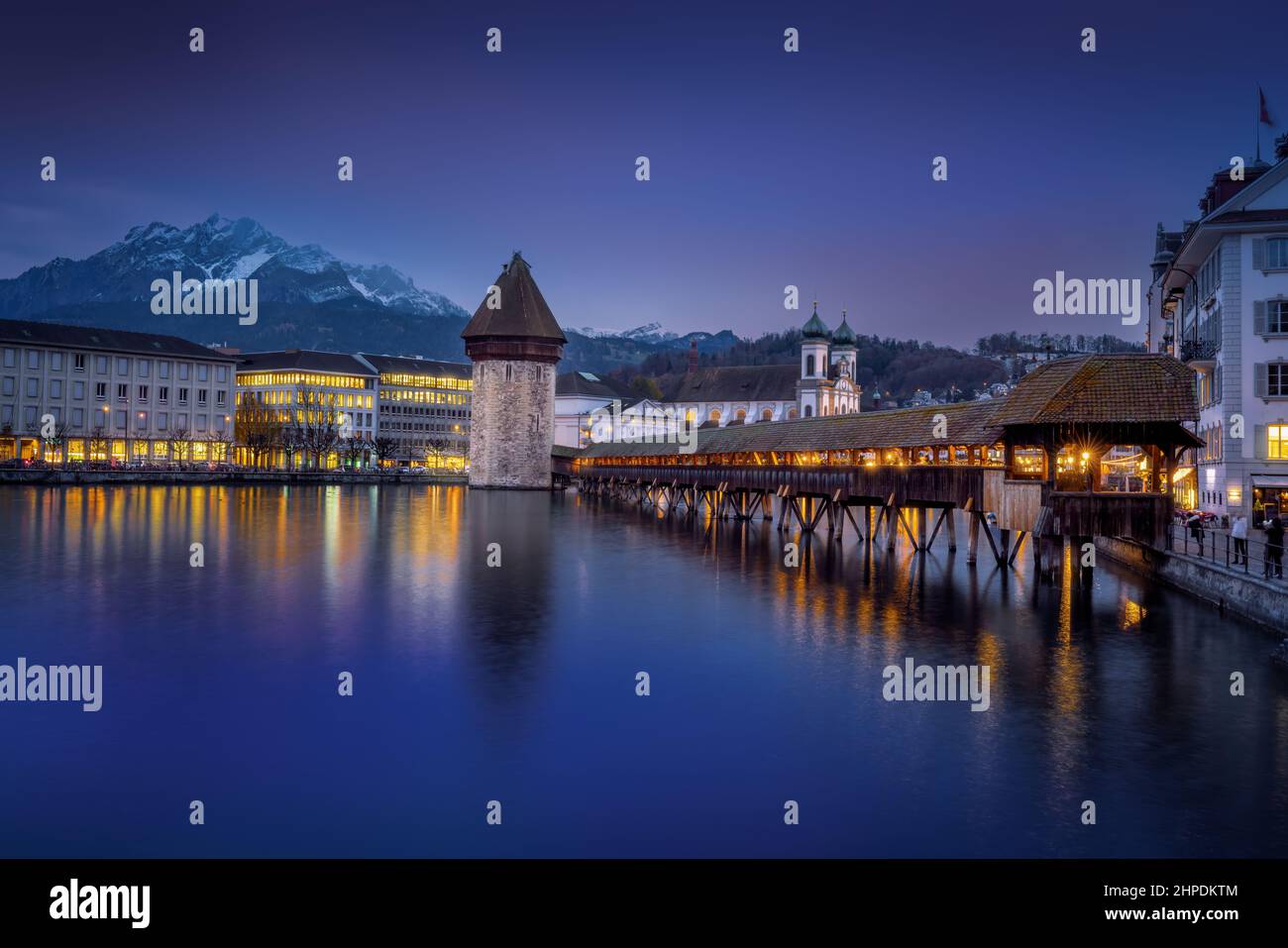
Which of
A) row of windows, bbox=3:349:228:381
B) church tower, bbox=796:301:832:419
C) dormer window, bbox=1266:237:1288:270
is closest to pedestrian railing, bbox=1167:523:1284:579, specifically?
dormer window, bbox=1266:237:1288:270

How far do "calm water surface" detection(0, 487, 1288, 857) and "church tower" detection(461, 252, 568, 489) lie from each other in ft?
208

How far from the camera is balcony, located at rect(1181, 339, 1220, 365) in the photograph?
33250mm

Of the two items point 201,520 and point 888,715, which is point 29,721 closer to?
point 888,715

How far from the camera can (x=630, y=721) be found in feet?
46.5

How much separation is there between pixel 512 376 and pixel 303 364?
151ft

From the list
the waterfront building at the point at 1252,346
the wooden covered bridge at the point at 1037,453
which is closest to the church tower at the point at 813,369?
the wooden covered bridge at the point at 1037,453

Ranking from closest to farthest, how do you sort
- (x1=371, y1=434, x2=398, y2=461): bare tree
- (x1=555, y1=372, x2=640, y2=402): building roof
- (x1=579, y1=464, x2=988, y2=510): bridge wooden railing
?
(x1=579, y1=464, x2=988, y2=510): bridge wooden railing, (x1=371, y1=434, x2=398, y2=461): bare tree, (x1=555, y1=372, x2=640, y2=402): building roof

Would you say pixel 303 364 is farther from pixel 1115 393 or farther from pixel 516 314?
pixel 1115 393

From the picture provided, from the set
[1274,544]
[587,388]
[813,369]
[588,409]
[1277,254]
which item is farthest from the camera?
[587,388]

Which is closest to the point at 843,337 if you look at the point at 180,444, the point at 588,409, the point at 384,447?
the point at 588,409

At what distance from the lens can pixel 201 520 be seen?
48.7 metres

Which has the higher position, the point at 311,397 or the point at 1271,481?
the point at 311,397

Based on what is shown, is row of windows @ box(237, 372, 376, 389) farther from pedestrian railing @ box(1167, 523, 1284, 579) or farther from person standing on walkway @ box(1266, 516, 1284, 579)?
person standing on walkway @ box(1266, 516, 1284, 579)

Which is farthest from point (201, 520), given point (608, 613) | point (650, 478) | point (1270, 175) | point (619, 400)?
point (619, 400)
